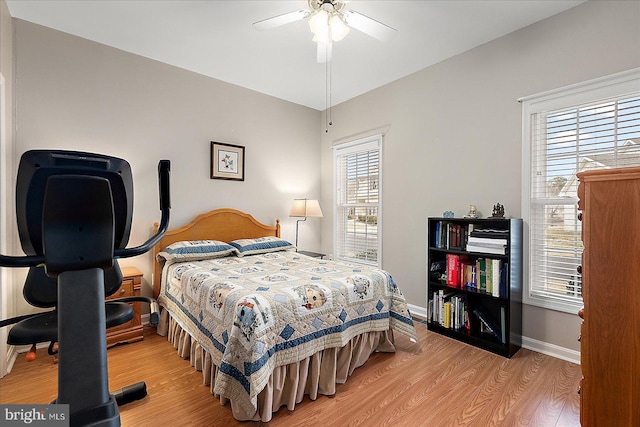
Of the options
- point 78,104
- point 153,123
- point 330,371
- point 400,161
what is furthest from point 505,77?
point 78,104

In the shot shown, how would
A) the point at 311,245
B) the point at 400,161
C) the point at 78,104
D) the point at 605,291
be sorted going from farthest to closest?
1. the point at 311,245
2. the point at 400,161
3. the point at 78,104
4. the point at 605,291

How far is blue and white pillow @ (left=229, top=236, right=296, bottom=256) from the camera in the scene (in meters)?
3.35

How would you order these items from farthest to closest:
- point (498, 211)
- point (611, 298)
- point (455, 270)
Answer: point (455, 270)
point (498, 211)
point (611, 298)

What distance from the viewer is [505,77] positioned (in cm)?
275

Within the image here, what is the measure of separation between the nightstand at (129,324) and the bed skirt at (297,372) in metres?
0.43

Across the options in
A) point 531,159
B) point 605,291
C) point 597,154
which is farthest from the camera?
point 531,159

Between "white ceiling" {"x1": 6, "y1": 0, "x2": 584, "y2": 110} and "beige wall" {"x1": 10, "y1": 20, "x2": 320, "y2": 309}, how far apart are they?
0.19 meters

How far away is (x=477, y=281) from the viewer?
106 inches

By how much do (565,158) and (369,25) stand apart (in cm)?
186

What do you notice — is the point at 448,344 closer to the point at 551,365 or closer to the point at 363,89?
the point at 551,365

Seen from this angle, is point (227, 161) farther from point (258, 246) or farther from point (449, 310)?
point (449, 310)

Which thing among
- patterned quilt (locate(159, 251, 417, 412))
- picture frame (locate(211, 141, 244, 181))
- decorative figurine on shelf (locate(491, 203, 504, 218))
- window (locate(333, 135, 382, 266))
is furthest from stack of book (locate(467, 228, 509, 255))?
picture frame (locate(211, 141, 244, 181))

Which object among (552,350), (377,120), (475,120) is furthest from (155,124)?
(552,350)

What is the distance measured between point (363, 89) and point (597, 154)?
2527mm
